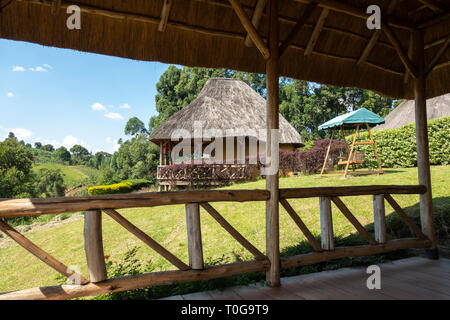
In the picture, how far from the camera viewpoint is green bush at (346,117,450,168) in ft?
31.9

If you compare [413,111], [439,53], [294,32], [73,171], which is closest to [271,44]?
[294,32]

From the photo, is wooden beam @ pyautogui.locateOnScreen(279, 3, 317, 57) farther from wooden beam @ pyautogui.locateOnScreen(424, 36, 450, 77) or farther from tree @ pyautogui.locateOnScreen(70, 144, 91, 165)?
tree @ pyautogui.locateOnScreen(70, 144, 91, 165)

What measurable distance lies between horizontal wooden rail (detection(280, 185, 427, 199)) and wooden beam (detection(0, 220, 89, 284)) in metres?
1.76

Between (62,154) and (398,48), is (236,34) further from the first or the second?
(62,154)

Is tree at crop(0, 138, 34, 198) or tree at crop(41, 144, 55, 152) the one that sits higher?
tree at crop(41, 144, 55, 152)

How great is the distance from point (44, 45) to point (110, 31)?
0.59 metres

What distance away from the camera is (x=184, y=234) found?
5914 mm

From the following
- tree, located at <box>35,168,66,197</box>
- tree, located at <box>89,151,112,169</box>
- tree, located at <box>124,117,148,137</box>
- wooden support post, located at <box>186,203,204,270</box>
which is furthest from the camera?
tree, located at <box>89,151,112,169</box>

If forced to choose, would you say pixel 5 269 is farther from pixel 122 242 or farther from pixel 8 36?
pixel 8 36

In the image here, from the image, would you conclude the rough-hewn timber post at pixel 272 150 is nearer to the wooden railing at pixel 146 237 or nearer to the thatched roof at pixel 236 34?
the wooden railing at pixel 146 237

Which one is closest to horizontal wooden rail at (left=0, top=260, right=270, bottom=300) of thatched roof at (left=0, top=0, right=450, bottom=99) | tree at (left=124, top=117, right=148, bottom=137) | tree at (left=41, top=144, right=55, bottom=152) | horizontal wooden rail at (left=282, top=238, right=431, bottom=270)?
horizontal wooden rail at (left=282, top=238, right=431, bottom=270)

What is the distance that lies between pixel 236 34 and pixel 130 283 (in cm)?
261

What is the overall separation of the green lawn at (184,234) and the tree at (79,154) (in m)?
38.3

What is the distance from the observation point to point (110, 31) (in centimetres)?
277
